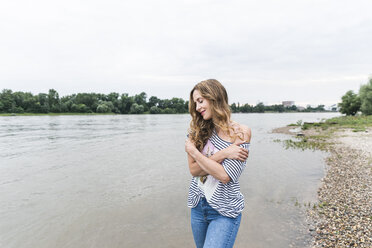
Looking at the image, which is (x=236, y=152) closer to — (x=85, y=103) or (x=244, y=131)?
(x=244, y=131)

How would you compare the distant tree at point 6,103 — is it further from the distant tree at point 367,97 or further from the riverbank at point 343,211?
the distant tree at point 367,97

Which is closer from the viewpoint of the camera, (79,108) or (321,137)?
(321,137)

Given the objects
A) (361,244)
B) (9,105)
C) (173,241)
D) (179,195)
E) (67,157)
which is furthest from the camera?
(9,105)

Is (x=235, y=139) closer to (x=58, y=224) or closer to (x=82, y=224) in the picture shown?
(x=82, y=224)

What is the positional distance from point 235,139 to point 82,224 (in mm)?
7289

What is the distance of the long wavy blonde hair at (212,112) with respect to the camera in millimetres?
2758

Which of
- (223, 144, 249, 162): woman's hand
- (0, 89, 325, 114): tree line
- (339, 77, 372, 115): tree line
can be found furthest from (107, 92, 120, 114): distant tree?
(223, 144, 249, 162): woman's hand

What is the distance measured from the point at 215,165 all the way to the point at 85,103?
163 meters

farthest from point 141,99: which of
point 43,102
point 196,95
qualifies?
point 196,95

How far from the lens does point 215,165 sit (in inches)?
103

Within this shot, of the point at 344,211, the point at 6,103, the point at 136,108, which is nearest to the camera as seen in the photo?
the point at 344,211

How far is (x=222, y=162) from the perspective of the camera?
274 cm

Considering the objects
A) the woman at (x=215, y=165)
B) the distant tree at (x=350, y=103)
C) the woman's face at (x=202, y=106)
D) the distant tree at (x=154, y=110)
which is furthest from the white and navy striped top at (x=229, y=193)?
the distant tree at (x=154, y=110)

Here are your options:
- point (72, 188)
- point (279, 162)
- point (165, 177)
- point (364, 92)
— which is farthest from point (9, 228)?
point (364, 92)
